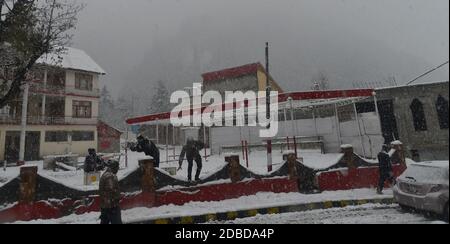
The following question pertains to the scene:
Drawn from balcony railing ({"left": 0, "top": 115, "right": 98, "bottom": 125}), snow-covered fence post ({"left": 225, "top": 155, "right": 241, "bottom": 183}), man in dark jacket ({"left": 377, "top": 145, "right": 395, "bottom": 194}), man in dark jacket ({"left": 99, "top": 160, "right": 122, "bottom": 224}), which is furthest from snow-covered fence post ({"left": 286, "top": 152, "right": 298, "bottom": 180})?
balcony railing ({"left": 0, "top": 115, "right": 98, "bottom": 125})

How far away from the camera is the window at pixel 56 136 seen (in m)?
30.4

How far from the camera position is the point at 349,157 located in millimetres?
10727

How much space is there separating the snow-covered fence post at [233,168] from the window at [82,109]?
Result: 29.1 meters

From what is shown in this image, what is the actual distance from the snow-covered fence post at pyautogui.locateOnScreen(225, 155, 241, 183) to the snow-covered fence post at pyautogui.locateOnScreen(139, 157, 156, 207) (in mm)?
2538

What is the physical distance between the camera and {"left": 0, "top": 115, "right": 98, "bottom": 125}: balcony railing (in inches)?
1083

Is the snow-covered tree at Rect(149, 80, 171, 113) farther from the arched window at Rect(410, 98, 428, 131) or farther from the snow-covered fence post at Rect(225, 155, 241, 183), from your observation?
the arched window at Rect(410, 98, 428, 131)

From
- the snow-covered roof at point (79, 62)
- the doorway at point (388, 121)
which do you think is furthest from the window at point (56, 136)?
the doorway at point (388, 121)

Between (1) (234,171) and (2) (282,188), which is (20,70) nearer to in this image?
(1) (234,171)

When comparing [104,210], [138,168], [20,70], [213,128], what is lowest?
[104,210]

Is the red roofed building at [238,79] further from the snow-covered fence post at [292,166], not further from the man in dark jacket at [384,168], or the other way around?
the man in dark jacket at [384,168]

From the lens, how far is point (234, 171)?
379 inches
